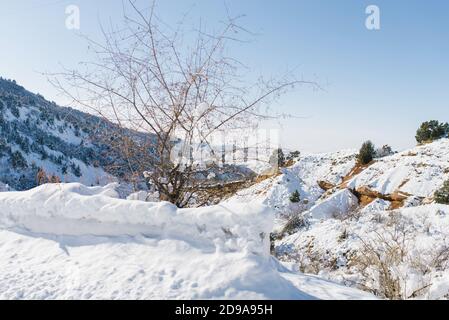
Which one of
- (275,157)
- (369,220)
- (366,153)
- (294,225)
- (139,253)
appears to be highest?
(366,153)

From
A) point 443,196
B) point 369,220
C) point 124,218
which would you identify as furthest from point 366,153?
point 124,218

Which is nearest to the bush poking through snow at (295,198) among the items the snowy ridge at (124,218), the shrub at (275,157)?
the shrub at (275,157)

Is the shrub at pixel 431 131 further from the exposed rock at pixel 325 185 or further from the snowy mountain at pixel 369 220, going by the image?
the exposed rock at pixel 325 185

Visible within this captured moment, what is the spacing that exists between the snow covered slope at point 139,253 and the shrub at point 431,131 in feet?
99.8

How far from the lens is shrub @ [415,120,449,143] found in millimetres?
29312

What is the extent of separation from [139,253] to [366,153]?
28.6m

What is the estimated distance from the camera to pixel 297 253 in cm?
1427

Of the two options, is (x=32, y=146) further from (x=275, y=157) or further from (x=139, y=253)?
(x=139, y=253)

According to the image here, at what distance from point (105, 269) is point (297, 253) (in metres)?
12.0

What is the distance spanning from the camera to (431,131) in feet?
97.3

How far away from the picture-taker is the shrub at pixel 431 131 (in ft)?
96.2

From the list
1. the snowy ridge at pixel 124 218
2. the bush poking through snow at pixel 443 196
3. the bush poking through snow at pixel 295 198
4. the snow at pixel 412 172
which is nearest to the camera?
the snowy ridge at pixel 124 218

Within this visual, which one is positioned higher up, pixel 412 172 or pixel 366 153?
pixel 366 153
